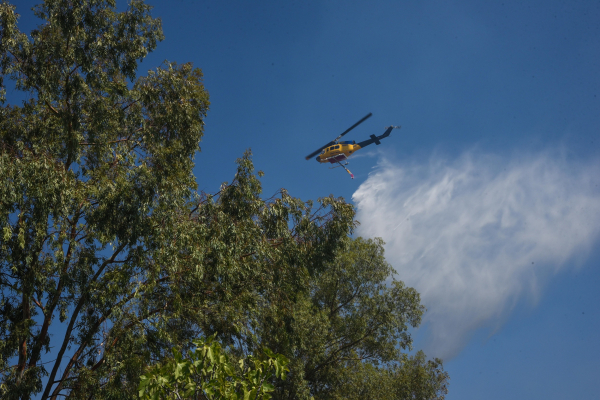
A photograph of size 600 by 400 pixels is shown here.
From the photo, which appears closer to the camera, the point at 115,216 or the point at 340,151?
the point at 115,216

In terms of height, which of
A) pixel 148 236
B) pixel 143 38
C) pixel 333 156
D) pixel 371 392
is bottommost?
pixel 371 392

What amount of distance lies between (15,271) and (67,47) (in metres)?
5.28

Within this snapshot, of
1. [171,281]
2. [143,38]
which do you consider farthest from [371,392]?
[143,38]

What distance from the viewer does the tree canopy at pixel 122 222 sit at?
1077cm

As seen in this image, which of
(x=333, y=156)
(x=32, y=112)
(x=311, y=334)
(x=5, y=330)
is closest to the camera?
(x=5, y=330)

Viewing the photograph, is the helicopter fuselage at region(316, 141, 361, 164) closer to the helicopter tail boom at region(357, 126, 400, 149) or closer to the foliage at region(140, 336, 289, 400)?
the helicopter tail boom at region(357, 126, 400, 149)

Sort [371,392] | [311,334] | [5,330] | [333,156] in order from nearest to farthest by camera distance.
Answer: [5,330] → [311,334] → [371,392] → [333,156]

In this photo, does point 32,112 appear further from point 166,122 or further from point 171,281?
point 171,281

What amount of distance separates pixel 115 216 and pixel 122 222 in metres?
0.20

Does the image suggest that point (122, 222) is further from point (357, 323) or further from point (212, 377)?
point (357, 323)

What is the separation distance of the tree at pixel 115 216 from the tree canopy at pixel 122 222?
4 centimetres

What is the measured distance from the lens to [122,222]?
11.0 m

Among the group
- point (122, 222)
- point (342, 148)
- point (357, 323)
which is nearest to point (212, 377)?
point (122, 222)

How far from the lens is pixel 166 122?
13289 mm
